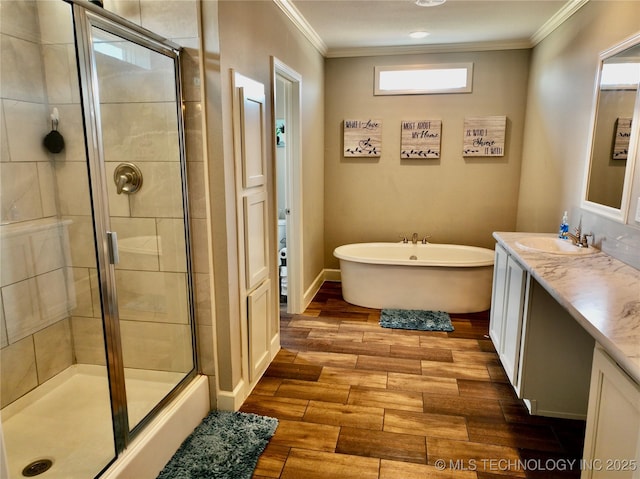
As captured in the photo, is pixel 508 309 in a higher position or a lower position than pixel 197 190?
lower

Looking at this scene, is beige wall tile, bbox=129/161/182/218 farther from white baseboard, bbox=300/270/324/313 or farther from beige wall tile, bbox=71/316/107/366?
white baseboard, bbox=300/270/324/313

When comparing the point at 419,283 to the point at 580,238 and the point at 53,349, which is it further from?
the point at 53,349

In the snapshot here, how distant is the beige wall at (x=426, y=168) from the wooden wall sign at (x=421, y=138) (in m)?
0.06

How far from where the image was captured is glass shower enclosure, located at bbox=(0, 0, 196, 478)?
195 centimetres

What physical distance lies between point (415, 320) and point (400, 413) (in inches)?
55.0

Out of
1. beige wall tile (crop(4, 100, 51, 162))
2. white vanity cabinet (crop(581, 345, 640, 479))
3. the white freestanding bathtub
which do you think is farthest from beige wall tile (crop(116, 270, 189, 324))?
the white freestanding bathtub

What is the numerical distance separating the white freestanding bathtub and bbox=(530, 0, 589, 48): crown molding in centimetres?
197

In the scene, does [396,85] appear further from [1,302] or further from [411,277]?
[1,302]

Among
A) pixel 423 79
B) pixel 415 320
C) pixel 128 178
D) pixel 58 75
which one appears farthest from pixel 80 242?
pixel 423 79

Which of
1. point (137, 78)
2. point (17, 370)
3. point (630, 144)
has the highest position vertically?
point (137, 78)

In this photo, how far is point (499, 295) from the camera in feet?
9.34

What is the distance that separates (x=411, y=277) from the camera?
3.90 meters

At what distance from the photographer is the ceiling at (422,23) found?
3074mm

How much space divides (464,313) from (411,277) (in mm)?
587
